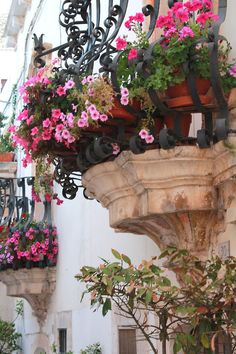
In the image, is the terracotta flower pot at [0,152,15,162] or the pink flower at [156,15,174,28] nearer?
the pink flower at [156,15,174,28]

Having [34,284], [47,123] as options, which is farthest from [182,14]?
[34,284]

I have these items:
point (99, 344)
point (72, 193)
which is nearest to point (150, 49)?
point (72, 193)

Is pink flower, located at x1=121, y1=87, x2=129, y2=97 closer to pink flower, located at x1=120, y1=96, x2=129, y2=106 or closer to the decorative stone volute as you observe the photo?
pink flower, located at x1=120, y1=96, x2=129, y2=106

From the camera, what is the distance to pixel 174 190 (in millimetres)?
6129

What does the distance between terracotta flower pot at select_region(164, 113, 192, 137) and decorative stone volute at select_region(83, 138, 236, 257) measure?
263 mm

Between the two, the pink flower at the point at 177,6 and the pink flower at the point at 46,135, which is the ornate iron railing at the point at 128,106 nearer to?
the pink flower at the point at 177,6

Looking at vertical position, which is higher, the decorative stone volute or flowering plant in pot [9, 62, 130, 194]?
flowering plant in pot [9, 62, 130, 194]

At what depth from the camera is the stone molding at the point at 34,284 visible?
1218 centimetres

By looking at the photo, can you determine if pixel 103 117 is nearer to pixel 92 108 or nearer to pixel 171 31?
pixel 92 108

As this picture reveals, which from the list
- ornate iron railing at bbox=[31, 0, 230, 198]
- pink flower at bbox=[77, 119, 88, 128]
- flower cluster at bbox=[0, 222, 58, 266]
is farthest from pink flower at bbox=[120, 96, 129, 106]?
flower cluster at bbox=[0, 222, 58, 266]

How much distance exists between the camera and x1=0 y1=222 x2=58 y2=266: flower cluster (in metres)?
11.9

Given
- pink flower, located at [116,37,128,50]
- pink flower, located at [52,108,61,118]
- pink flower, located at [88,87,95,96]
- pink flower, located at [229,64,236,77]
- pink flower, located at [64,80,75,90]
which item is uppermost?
pink flower, located at [116,37,128,50]

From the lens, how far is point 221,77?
19.6 feet

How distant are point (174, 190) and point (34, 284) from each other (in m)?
6.44
